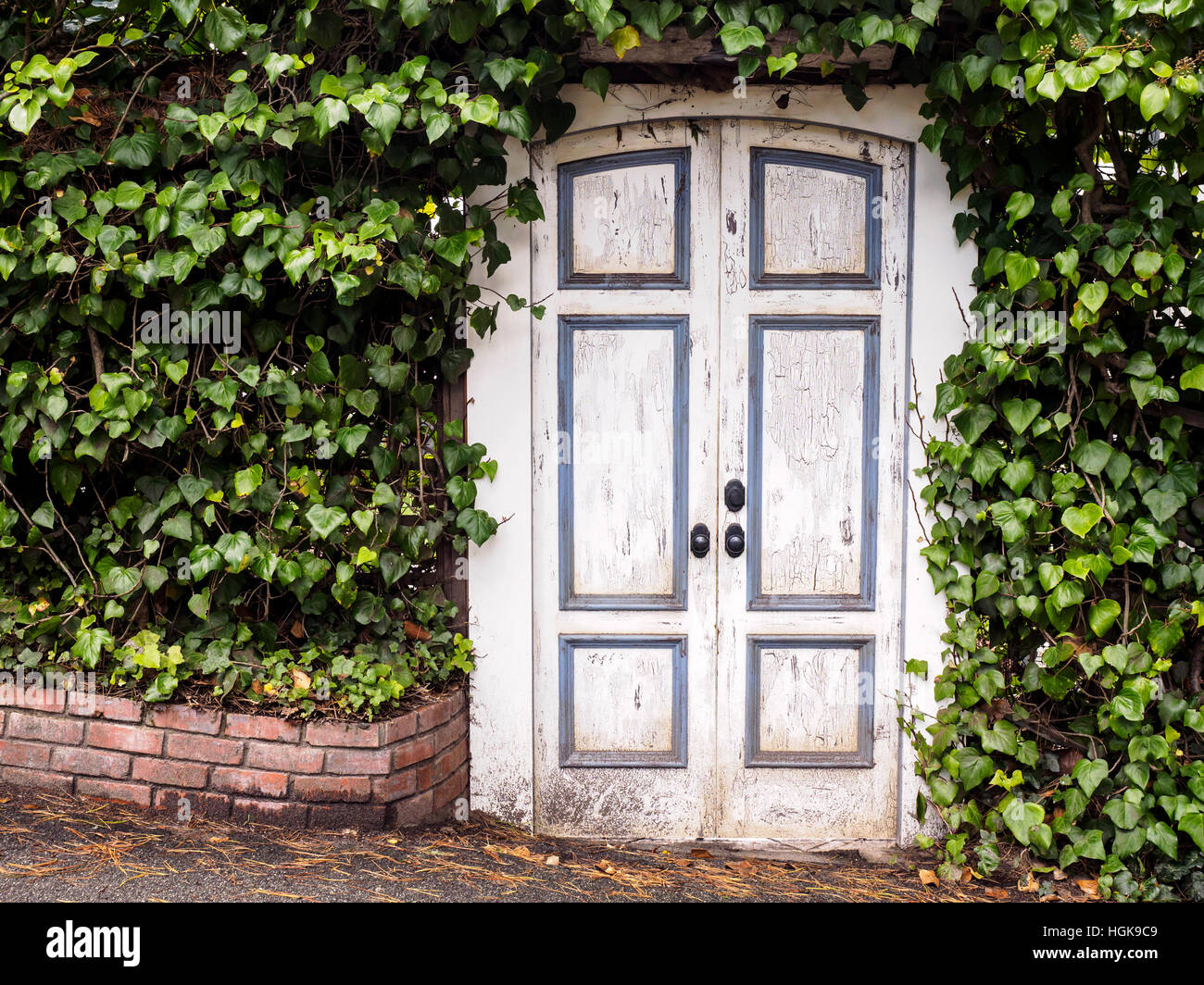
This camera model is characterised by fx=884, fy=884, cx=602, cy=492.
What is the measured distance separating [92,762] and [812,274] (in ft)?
9.95

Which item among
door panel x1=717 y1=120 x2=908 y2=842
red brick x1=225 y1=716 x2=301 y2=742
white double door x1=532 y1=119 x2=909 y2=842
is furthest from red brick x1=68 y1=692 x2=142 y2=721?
door panel x1=717 y1=120 x2=908 y2=842

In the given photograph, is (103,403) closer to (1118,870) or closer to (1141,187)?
(1141,187)

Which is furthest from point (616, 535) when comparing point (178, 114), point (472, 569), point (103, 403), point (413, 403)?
point (178, 114)

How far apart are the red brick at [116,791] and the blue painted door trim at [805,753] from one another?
2.11m

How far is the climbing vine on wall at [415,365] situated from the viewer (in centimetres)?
272

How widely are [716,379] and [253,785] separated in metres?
2.12

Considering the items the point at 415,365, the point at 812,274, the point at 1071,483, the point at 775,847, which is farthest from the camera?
the point at 775,847

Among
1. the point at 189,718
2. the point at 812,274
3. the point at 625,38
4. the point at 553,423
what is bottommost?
the point at 189,718

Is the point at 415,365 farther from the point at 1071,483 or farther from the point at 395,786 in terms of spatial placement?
the point at 1071,483

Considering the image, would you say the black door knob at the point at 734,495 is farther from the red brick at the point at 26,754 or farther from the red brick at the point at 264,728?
the red brick at the point at 26,754

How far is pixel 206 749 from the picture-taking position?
2.95 metres

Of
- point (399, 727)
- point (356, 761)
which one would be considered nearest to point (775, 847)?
point (399, 727)

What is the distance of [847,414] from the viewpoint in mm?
3229

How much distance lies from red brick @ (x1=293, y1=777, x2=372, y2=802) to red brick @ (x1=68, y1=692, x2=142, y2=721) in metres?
0.60
